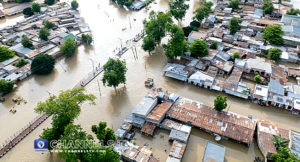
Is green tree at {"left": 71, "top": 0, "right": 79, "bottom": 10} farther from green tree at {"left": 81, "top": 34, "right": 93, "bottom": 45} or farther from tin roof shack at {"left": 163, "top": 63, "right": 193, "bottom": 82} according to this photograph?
tin roof shack at {"left": 163, "top": 63, "right": 193, "bottom": 82}

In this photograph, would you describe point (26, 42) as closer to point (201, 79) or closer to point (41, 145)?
point (41, 145)

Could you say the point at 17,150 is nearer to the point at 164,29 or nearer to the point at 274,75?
the point at 164,29

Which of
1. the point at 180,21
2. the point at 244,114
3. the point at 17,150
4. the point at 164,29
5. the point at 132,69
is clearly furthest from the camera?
the point at 180,21

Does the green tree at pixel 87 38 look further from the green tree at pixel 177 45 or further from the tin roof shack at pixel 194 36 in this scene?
the tin roof shack at pixel 194 36

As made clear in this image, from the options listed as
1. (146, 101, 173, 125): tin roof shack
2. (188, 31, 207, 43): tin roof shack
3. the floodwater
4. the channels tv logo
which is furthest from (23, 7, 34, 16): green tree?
(146, 101, 173, 125): tin roof shack

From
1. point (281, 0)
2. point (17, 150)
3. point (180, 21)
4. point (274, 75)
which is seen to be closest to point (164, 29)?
point (180, 21)

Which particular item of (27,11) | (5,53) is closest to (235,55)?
(5,53)
